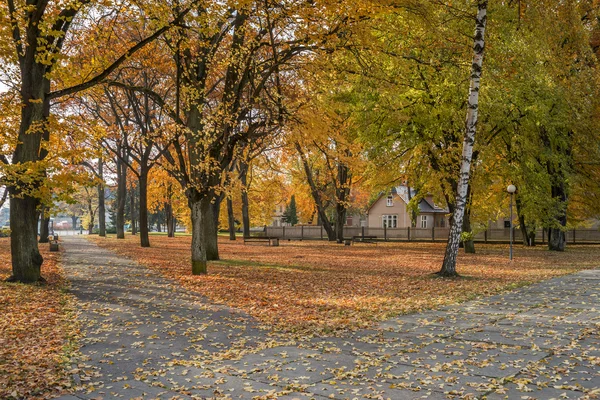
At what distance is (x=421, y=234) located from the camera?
4778 centimetres

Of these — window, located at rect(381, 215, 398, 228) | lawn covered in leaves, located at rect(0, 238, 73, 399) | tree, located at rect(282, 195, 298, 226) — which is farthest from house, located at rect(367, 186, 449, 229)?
lawn covered in leaves, located at rect(0, 238, 73, 399)

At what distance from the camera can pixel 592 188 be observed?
98.0 feet

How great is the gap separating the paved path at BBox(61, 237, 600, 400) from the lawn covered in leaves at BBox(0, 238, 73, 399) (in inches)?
12.3

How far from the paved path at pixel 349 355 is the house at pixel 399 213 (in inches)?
2232

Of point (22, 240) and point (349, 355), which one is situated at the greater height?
point (22, 240)

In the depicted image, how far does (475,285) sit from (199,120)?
8.92 metres

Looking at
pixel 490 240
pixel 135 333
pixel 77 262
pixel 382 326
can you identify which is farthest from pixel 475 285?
pixel 490 240

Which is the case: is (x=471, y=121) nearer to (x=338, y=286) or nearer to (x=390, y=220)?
(x=338, y=286)

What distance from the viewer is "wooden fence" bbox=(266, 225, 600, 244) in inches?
1656

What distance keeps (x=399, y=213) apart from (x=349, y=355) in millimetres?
62422

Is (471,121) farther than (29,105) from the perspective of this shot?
Yes

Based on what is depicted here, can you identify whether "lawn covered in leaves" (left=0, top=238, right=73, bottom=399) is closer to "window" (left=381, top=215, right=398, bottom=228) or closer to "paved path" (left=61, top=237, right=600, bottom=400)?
"paved path" (left=61, top=237, right=600, bottom=400)

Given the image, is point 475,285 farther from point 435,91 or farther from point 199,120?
point 435,91

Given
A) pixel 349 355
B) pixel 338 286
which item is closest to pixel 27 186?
pixel 338 286
